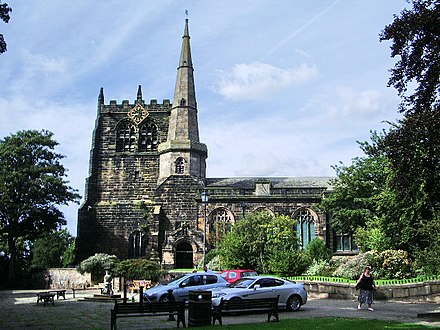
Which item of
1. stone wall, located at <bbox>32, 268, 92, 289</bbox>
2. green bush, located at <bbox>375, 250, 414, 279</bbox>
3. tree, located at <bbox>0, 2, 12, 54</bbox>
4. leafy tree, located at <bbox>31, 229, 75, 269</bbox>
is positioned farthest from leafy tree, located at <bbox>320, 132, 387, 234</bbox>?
leafy tree, located at <bbox>31, 229, 75, 269</bbox>

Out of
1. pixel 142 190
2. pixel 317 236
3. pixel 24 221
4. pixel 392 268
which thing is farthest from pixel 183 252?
pixel 392 268

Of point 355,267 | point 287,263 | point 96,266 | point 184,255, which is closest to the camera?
point 355,267

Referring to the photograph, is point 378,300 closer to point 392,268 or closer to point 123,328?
point 392,268

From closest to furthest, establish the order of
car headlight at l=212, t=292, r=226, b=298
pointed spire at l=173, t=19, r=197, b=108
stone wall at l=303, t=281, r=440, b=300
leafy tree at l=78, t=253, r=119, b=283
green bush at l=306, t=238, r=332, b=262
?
car headlight at l=212, t=292, r=226, b=298 → stone wall at l=303, t=281, r=440, b=300 → green bush at l=306, t=238, r=332, b=262 → leafy tree at l=78, t=253, r=119, b=283 → pointed spire at l=173, t=19, r=197, b=108

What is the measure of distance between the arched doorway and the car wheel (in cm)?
2424

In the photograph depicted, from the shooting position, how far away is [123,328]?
47.2 feet

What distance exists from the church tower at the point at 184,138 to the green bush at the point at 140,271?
1208 cm

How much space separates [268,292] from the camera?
17688 mm

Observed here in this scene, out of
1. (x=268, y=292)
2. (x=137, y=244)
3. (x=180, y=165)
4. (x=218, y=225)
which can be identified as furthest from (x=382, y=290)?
(x=137, y=244)

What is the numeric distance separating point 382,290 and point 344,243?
68.2 feet

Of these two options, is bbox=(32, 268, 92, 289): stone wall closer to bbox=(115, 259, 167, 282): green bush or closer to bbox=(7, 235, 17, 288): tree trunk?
bbox=(7, 235, 17, 288): tree trunk

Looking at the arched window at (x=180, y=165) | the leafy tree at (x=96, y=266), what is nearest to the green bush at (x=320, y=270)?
the leafy tree at (x=96, y=266)

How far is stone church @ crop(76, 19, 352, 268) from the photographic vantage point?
1650 inches

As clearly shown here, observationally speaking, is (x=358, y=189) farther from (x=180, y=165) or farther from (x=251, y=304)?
(x=251, y=304)
